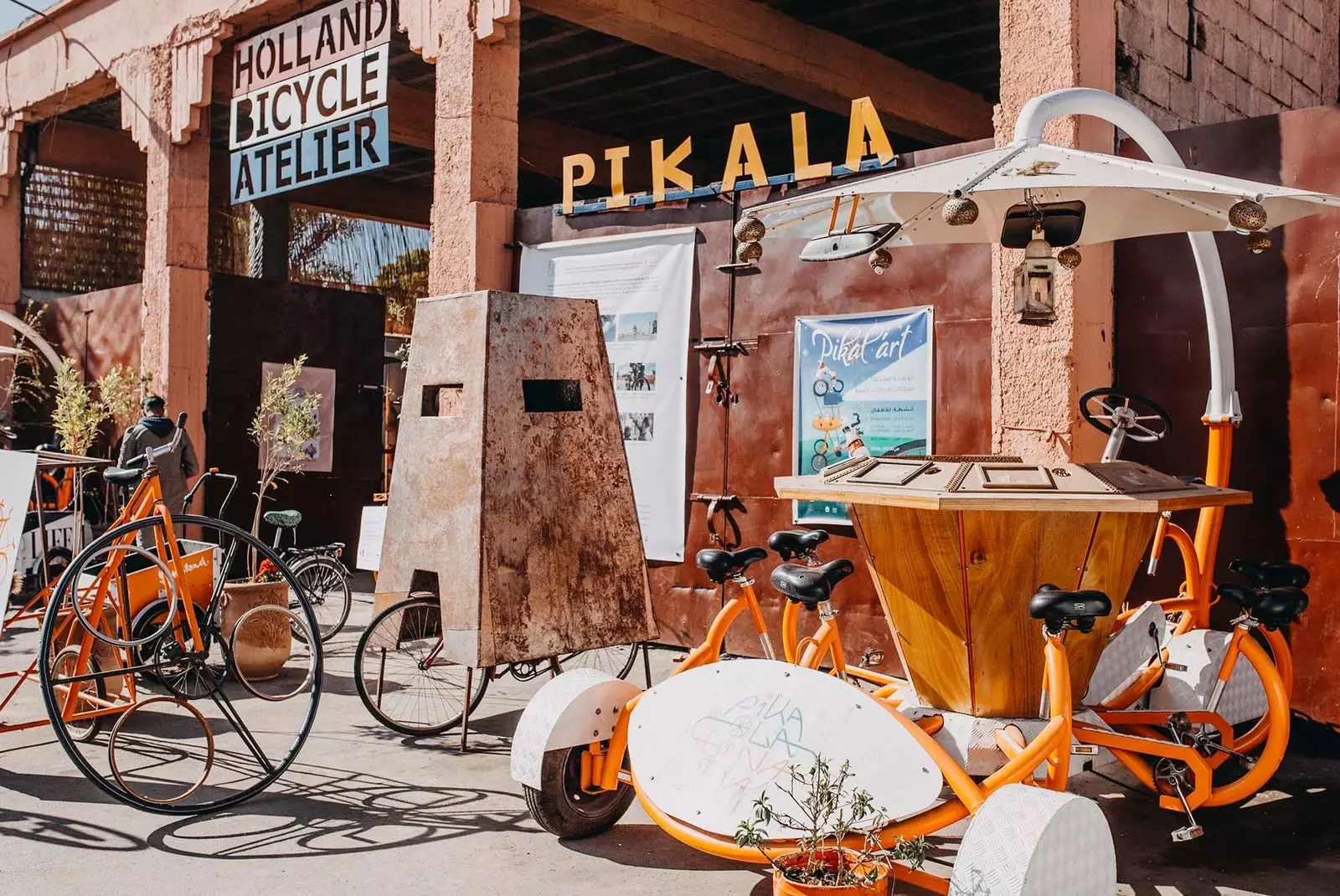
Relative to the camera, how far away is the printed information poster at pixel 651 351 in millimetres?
9000

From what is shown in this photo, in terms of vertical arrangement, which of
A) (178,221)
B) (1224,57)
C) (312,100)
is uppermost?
(312,100)

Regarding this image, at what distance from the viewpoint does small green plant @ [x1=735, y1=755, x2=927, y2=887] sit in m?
3.58

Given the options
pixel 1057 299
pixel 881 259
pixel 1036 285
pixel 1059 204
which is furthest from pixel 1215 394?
pixel 881 259

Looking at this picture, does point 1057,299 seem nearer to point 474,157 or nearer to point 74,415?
point 474,157

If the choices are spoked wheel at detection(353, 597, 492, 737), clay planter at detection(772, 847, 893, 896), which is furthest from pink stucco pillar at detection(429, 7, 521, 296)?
clay planter at detection(772, 847, 893, 896)

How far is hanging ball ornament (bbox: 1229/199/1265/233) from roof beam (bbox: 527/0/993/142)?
264 inches

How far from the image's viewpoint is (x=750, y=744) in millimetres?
4051

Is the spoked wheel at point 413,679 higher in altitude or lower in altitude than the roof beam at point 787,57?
lower

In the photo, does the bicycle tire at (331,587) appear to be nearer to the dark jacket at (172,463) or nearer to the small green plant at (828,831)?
the dark jacket at (172,463)

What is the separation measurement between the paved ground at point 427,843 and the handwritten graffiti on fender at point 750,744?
0.64 metres

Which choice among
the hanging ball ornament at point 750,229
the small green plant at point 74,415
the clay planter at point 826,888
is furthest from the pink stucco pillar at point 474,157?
the clay planter at point 826,888

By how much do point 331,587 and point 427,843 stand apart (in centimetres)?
618

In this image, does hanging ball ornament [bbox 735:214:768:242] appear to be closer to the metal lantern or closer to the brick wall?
the metal lantern

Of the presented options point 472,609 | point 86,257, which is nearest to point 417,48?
point 472,609
